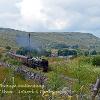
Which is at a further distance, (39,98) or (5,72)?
(5,72)

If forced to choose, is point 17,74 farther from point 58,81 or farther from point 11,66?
point 58,81

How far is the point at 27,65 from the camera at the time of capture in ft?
316

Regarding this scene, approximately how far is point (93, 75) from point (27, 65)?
36943 mm

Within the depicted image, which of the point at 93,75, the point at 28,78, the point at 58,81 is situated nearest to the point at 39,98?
the point at 58,81

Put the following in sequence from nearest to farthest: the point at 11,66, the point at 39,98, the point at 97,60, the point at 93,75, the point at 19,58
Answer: the point at 39,98
the point at 93,75
the point at 11,66
the point at 19,58
the point at 97,60

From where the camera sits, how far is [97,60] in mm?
107812

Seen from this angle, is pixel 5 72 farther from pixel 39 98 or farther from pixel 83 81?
pixel 39 98

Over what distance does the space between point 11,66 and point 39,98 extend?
58742mm

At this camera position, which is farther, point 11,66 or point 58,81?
point 11,66

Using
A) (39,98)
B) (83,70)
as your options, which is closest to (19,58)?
(83,70)

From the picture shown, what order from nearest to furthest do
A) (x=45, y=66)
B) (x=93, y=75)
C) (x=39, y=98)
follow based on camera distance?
(x=39, y=98), (x=93, y=75), (x=45, y=66)

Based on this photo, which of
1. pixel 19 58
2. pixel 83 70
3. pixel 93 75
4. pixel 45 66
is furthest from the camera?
pixel 19 58

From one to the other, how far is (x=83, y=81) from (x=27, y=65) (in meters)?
49.2

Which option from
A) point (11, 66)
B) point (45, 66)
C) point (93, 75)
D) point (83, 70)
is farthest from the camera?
point (45, 66)
